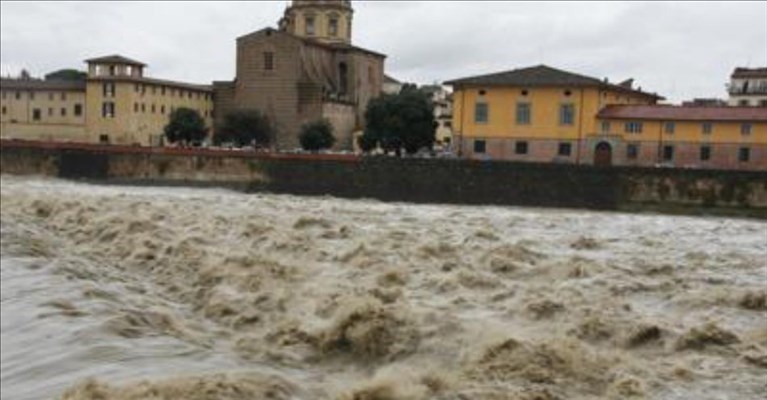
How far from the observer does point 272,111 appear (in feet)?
217

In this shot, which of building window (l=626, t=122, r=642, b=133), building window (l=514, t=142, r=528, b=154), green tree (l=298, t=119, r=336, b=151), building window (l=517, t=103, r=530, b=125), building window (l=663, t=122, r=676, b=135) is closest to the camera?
building window (l=663, t=122, r=676, b=135)

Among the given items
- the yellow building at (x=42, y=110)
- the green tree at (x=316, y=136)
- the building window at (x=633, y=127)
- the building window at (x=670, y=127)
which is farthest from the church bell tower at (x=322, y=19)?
the building window at (x=670, y=127)

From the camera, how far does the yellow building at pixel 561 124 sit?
142 feet

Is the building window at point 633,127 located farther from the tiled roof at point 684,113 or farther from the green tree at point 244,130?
the green tree at point 244,130

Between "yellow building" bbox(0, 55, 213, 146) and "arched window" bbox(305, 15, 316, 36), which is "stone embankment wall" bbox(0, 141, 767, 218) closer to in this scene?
"yellow building" bbox(0, 55, 213, 146)

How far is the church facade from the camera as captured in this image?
65625 mm

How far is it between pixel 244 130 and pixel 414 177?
88.3 feet

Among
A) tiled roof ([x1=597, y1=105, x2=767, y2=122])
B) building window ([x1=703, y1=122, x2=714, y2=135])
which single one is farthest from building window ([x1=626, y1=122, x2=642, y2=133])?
building window ([x1=703, y1=122, x2=714, y2=135])

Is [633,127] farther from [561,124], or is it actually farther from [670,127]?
[561,124]

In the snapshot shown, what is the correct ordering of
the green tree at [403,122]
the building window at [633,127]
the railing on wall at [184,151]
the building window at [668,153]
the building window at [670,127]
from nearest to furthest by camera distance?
the railing on wall at [184,151], the building window at [670,127], the building window at [668,153], the building window at [633,127], the green tree at [403,122]

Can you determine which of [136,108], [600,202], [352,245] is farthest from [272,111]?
[352,245]

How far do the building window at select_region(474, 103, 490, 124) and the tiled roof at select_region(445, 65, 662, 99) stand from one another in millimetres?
1062

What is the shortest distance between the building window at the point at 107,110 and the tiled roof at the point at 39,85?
414cm

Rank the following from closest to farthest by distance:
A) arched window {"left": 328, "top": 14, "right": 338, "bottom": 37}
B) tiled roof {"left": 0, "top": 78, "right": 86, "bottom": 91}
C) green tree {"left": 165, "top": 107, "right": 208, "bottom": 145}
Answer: green tree {"left": 165, "top": 107, "right": 208, "bottom": 145} → tiled roof {"left": 0, "top": 78, "right": 86, "bottom": 91} → arched window {"left": 328, "top": 14, "right": 338, "bottom": 37}
